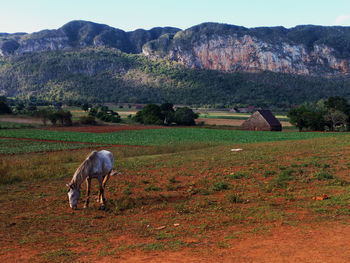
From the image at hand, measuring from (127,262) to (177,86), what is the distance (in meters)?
178

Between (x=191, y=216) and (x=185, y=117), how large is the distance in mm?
78101

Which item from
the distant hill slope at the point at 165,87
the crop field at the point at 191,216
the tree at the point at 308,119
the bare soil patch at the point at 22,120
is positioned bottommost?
the bare soil patch at the point at 22,120

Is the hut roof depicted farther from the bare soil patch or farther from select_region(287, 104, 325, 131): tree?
the bare soil patch

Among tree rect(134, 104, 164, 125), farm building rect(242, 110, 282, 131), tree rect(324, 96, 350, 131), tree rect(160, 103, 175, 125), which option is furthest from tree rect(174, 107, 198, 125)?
tree rect(324, 96, 350, 131)

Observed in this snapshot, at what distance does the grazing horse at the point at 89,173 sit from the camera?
40.9 ft

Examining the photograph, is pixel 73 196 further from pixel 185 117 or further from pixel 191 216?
pixel 185 117

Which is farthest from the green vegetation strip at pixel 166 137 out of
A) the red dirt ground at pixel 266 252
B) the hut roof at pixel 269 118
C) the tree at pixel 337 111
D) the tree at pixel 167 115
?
the red dirt ground at pixel 266 252

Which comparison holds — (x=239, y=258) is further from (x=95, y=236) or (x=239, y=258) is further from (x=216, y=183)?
(x=216, y=183)

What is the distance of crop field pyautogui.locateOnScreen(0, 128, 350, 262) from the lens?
837cm

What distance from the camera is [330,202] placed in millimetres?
11922

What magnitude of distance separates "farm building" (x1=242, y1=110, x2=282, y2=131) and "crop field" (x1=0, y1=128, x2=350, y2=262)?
5418cm

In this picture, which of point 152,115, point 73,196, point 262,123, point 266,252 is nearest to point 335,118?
point 262,123

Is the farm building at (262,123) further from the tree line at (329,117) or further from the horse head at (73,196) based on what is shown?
the horse head at (73,196)

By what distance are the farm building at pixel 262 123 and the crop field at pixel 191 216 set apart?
54177mm
